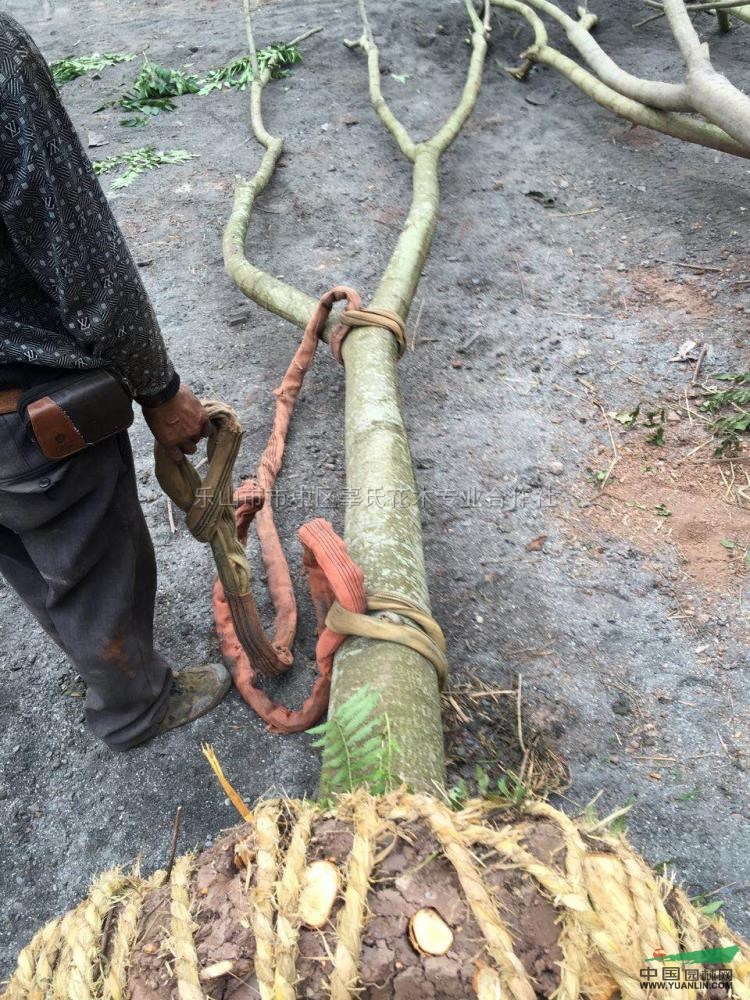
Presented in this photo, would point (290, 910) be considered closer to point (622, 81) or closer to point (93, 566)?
point (93, 566)

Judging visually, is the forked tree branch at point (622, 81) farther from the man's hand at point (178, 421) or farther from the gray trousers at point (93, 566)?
the gray trousers at point (93, 566)

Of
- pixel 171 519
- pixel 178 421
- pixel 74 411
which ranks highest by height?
pixel 74 411

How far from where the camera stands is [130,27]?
28.0ft

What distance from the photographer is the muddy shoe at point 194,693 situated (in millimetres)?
2320

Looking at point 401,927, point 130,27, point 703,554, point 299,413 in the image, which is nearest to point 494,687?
point 703,554

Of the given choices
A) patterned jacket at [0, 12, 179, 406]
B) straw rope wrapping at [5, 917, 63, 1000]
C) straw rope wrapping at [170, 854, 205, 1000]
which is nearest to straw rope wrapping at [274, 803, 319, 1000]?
straw rope wrapping at [170, 854, 205, 1000]

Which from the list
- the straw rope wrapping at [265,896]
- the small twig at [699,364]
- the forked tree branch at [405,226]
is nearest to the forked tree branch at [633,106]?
the forked tree branch at [405,226]

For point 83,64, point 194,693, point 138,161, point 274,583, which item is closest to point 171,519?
point 274,583

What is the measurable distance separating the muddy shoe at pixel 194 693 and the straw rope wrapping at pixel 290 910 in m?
1.49

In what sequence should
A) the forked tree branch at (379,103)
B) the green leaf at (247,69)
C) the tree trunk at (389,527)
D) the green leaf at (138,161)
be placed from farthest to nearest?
the green leaf at (247,69) → the green leaf at (138,161) → the forked tree branch at (379,103) → the tree trunk at (389,527)

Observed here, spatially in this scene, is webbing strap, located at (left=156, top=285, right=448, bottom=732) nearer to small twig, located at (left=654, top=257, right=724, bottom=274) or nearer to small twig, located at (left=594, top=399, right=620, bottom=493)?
small twig, located at (left=594, top=399, right=620, bottom=493)

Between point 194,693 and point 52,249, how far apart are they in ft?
4.70

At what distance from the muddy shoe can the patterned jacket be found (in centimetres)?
111

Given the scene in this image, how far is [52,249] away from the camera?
149 cm
